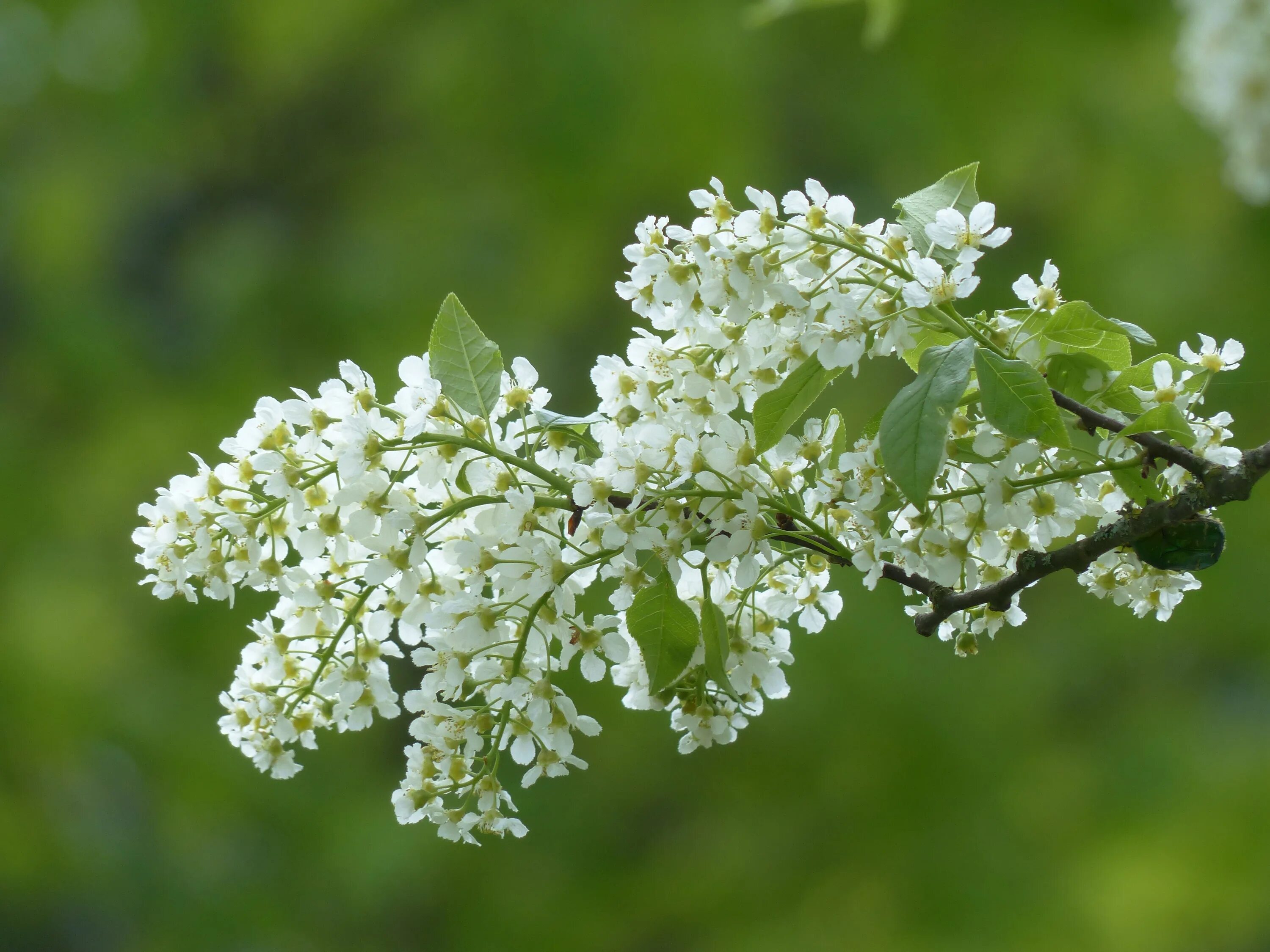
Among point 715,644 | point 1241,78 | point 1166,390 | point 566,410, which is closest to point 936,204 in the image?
point 1166,390

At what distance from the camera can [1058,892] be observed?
10.6ft

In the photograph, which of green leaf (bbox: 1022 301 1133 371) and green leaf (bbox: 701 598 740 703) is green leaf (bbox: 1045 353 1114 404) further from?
green leaf (bbox: 701 598 740 703)

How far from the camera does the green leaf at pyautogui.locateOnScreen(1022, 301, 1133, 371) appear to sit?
0.76 metres

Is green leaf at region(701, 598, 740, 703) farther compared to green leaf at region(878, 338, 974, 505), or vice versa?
green leaf at region(701, 598, 740, 703)

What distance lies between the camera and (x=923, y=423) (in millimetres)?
701

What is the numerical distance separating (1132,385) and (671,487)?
0.28 metres

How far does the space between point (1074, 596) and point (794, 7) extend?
278cm

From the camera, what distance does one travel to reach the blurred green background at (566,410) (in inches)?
131

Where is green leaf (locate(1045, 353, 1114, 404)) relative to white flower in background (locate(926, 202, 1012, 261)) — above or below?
below

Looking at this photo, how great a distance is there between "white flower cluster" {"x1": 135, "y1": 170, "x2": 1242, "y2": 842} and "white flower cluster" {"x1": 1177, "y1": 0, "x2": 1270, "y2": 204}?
0.33m

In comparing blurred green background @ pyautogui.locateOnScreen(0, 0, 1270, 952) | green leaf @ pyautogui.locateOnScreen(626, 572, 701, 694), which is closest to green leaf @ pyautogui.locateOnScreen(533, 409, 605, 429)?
green leaf @ pyautogui.locateOnScreen(626, 572, 701, 694)

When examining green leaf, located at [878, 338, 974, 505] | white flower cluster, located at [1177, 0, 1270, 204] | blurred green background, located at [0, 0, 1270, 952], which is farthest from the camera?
blurred green background, located at [0, 0, 1270, 952]

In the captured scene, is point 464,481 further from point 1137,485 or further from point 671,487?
point 1137,485

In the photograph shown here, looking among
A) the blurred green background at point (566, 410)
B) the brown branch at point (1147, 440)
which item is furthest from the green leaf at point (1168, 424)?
the blurred green background at point (566, 410)
